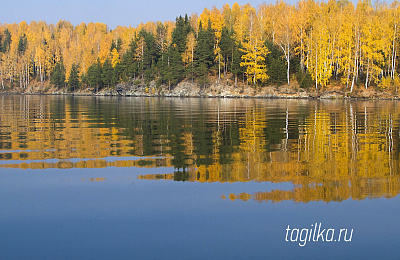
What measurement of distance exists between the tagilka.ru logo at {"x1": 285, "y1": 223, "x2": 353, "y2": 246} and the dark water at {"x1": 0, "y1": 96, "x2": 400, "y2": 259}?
0.34 ft

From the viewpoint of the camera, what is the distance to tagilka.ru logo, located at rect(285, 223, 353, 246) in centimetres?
670

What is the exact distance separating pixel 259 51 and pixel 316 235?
78604 mm

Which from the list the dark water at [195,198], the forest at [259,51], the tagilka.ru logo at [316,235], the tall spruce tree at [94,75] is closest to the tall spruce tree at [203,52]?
the forest at [259,51]

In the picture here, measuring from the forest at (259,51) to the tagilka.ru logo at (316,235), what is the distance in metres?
66.1

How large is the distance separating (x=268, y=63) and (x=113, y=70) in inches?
1781

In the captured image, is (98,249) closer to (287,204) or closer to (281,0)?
(287,204)

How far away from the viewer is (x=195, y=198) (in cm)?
884

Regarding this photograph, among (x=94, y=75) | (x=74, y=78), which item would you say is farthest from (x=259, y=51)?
(x=74, y=78)

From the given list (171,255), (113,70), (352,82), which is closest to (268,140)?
(171,255)

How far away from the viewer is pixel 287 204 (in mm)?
8367

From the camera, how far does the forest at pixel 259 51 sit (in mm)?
71188

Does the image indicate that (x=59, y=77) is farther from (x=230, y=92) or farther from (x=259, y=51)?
(x=259, y=51)

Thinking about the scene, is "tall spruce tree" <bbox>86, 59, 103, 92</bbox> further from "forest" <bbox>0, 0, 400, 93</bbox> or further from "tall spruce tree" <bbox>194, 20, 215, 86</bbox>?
Answer: "tall spruce tree" <bbox>194, 20, 215, 86</bbox>

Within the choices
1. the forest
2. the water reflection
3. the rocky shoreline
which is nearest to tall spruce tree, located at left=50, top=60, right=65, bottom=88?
the forest
